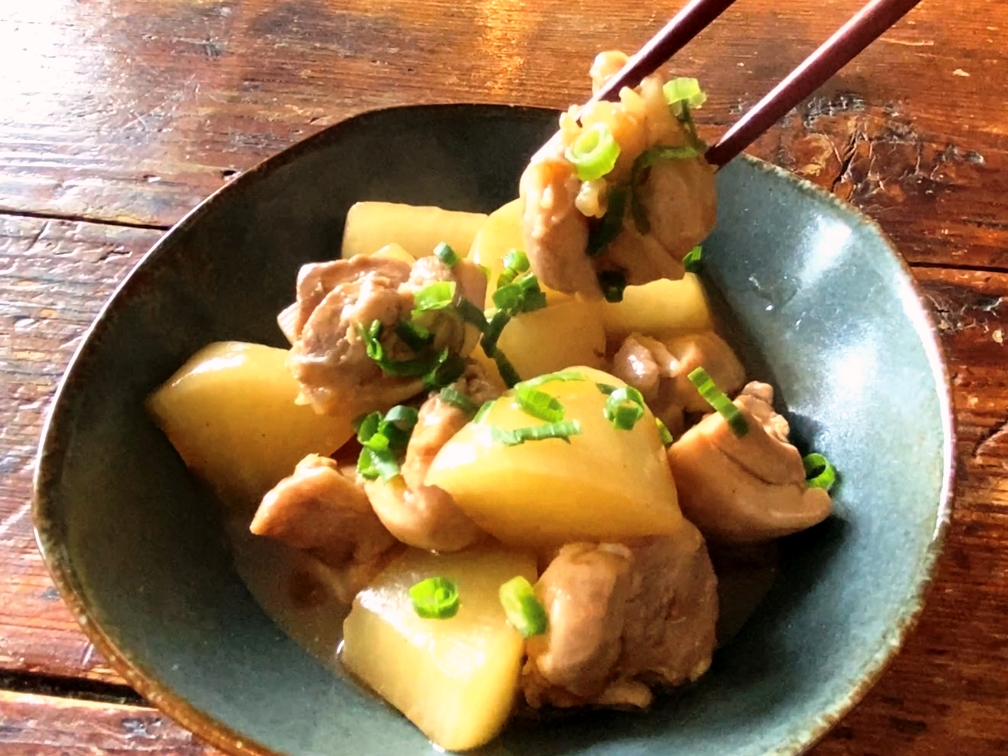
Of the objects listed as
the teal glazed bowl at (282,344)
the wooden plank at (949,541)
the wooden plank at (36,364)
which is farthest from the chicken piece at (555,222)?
the wooden plank at (36,364)

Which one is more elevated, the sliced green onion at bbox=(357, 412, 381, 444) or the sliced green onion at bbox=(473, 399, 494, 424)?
the sliced green onion at bbox=(473, 399, 494, 424)

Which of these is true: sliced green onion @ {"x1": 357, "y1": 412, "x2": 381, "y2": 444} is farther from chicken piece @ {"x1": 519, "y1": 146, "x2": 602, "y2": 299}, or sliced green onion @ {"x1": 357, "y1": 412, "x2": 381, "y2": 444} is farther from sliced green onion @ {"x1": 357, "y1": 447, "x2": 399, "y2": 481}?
chicken piece @ {"x1": 519, "y1": 146, "x2": 602, "y2": 299}

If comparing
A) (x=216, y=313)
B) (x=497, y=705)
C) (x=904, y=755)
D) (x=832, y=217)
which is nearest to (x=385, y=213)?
(x=216, y=313)

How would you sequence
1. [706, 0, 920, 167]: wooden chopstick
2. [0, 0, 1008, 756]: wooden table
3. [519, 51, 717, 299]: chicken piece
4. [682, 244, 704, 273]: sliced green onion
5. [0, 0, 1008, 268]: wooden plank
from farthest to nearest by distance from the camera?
[0, 0, 1008, 268]: wooden plank
[682, 244, 704, 273]: sliced green onion
[0, 0, 1008, 756]: wooden table
[519, 51, 717, 299]: chicken piece
[706, 0, 920, 167]: wooden chopstick

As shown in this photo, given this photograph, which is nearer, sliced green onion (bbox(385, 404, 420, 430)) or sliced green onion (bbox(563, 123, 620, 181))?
sliced green onion (bbox(563, 123, 620, 181))

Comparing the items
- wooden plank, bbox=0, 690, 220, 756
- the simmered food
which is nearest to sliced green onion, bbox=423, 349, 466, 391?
the simmered food

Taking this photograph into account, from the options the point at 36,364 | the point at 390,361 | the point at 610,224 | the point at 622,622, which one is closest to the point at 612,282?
the point at 610,224

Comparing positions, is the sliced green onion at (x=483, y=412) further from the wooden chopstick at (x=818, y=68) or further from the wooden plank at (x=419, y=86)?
the wooden plank at (x=419, y=86)
